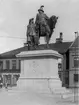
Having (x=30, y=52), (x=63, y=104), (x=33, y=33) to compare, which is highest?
(x=33, y=33)

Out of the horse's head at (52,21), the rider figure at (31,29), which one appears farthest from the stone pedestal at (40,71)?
the horse's head at (52,21)

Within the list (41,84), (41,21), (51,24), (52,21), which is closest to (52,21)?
(52,21)

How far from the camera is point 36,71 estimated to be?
17.3 meters

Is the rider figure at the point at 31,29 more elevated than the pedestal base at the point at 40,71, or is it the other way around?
the rider figure at the point at 31,29

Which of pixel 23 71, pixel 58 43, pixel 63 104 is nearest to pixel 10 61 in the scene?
Result: pixel 58 43

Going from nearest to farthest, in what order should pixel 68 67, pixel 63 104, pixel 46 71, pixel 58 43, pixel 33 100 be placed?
pixel 63 104, pixel 33 100, pixel 46 71, pixel 68 67, pixel 58 43

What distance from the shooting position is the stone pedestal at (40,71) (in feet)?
55.1

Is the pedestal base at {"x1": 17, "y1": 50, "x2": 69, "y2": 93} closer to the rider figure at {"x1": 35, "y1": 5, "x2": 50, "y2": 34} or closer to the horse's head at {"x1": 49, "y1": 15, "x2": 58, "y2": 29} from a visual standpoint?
the rider figure at {"x1": 35, "y1": 5, "x2": 50, "y2": 34}

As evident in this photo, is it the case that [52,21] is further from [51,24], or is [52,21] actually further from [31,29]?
[31,29]

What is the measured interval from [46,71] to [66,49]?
1496 inches

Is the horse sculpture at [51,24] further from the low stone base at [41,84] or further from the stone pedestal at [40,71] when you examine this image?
the low stone base at [41,84]

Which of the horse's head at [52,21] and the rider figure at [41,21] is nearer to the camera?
the rider figure at [41,21]

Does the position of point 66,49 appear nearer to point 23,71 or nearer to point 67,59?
point 67,59

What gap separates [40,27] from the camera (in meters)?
17.7
